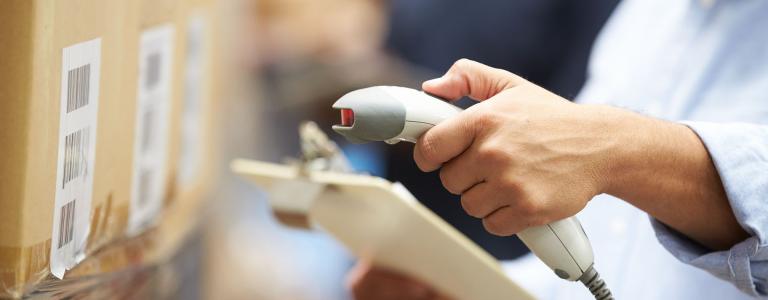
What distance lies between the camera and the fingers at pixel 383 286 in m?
0.85

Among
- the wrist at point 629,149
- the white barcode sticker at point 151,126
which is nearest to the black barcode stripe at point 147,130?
the white barcode sticker at point 151,126

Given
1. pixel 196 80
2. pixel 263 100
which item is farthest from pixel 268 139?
pixel 196 80

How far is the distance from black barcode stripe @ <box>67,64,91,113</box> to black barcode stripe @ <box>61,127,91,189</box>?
A: 2cm

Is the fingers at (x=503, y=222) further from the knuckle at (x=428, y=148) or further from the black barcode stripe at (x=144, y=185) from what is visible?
the black barcode stripe at (x=144, y=185)

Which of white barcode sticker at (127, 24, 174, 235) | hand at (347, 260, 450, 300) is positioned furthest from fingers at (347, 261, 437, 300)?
white barcode sticker at (127, 24, 174, 235)

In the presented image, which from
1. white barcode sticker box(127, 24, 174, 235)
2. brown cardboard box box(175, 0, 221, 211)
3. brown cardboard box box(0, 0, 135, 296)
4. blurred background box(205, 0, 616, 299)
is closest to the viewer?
brown cardboard box box(0, 0, 135, 296)

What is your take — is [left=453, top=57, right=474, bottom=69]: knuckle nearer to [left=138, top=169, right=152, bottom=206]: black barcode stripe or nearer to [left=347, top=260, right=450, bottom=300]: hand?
[left=138, top=169, right=152, bottom=206]: black barcode stripe

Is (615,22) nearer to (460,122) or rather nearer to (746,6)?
(746,6)

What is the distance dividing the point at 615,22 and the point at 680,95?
19 cm

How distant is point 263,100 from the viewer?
7.61ft

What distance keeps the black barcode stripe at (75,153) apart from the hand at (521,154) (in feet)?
0.62

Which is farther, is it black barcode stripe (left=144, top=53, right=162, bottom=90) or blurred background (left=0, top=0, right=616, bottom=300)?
black barcode stripe (left=144, top=53, right=162, bottom=90)

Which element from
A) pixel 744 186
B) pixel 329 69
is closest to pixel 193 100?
pixel 744 186

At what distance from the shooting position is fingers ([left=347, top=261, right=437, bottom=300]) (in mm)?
848
